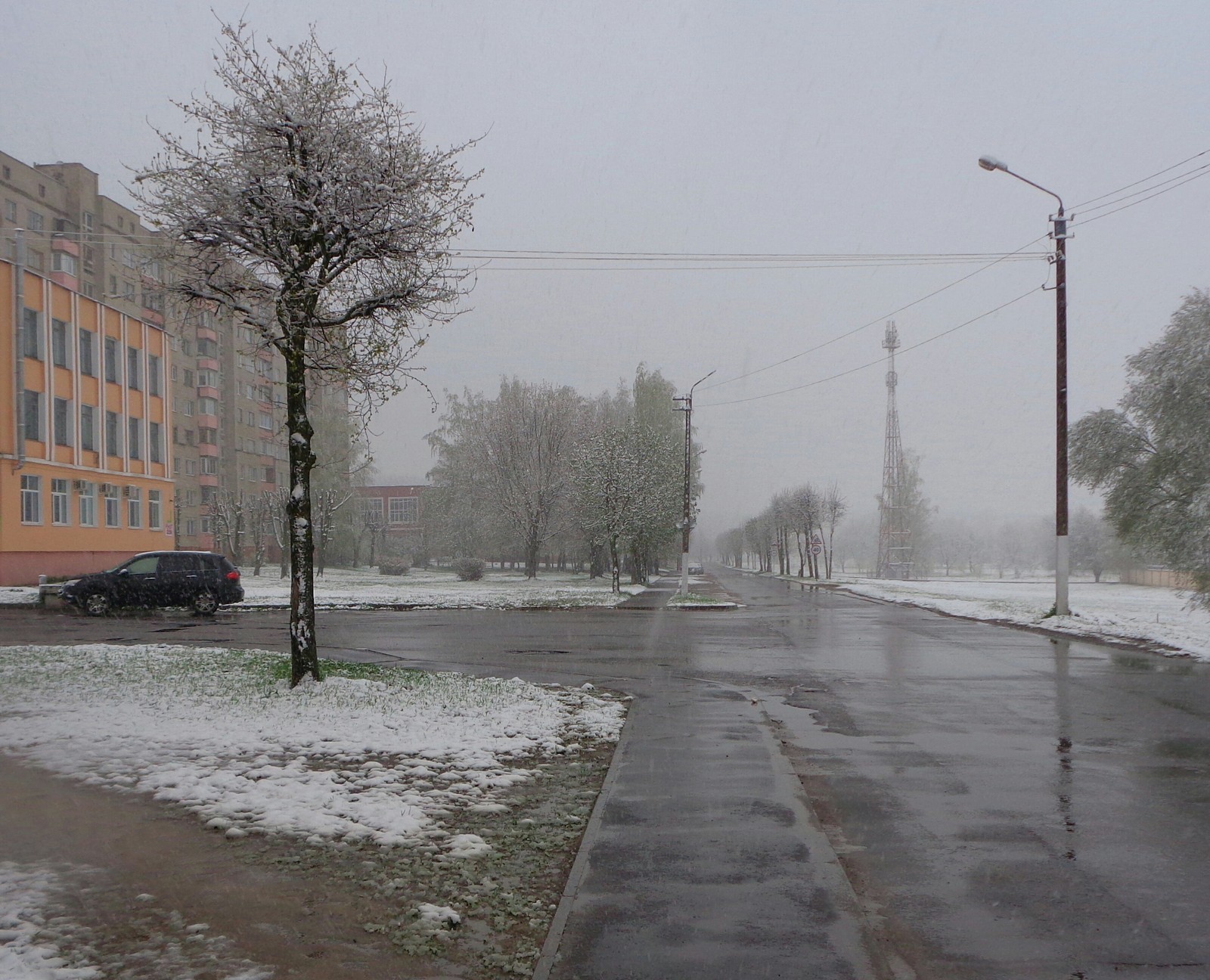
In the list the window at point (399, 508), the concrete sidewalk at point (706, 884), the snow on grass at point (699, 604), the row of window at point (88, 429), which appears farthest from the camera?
the window at point (399, 508)

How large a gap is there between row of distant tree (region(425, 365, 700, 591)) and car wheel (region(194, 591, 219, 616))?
16272mm

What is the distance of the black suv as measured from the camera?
79.9 ft

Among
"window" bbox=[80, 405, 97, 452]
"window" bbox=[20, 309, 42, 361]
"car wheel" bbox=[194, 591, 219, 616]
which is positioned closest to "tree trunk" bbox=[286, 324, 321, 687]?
"car wheel" bbox=[194, 591, 219, 616]

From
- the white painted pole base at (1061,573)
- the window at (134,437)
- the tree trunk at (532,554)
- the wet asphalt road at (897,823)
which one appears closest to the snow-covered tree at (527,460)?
the tree trunk at (532,554)

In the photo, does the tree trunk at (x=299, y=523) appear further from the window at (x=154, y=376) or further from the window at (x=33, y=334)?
the window at (x=154, y=376)

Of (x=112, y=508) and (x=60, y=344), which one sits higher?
(x=60, y=344)

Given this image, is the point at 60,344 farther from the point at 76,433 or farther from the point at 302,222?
the point at 302,222

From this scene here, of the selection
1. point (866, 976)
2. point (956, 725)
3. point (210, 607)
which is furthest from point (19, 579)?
point (866, 976)

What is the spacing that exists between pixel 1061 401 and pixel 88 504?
121ft

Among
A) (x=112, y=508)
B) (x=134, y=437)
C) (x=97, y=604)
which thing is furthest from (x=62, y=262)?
(x=97, y=604)

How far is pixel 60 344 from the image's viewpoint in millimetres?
38281

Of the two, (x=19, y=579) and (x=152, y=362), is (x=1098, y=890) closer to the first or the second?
(x=19, y=579)

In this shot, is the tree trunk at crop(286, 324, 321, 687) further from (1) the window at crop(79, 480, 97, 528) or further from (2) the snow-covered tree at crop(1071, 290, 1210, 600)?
(1) the window at crop(79, 480, 97, 528)

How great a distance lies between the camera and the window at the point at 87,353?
131 ft
